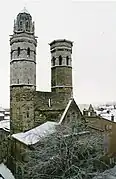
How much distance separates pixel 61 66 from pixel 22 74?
414 centimetres

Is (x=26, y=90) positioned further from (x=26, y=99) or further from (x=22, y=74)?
(x=22, y=74)

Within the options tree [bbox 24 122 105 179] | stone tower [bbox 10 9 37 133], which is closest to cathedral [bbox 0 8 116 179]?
stone tower [bbox 10 9 37 133]

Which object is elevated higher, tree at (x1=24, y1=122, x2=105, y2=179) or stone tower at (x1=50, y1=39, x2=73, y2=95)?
stone tower at (x1=50, y1=39, x2=73, y2=95)

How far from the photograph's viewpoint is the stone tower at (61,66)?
19562mm

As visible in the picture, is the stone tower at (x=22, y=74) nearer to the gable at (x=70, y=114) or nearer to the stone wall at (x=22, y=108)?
the stone wall at (x=22, y=108)

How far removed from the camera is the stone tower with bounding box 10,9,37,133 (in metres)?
17.1

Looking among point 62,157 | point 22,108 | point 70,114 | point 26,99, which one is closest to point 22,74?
point 26,99

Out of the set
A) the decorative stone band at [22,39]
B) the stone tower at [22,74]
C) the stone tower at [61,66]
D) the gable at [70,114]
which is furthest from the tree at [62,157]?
the decorative stone band at [22,39]

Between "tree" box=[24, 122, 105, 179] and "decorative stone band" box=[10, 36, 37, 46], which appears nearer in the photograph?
"tree" box=[24, 122, 105, 179]

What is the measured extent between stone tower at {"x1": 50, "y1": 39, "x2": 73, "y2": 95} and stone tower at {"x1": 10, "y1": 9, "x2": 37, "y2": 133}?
270 cm

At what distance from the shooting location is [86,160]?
39.7 feet

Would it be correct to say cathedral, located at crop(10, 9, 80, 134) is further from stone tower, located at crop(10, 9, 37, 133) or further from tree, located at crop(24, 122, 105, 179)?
tree, located at crop(24, 122, 105, 179)

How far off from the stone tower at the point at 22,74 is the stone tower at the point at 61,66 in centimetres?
270

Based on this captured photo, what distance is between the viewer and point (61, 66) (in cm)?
1958
